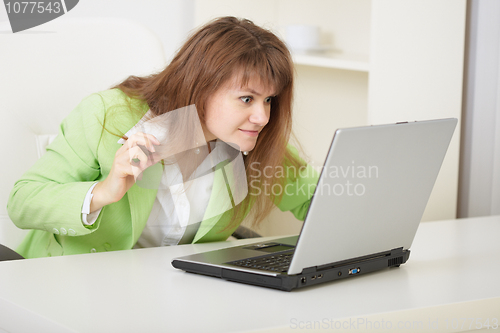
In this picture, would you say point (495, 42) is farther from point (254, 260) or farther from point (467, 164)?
point (254, 260)

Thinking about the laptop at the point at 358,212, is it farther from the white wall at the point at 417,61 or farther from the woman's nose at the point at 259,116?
the white wall at the point at 417,61

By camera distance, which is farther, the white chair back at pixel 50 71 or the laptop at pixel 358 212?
the white chair back at pixel 50 71

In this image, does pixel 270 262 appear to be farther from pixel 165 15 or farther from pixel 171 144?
pixel 165 15

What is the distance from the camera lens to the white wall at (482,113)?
1.69 metres

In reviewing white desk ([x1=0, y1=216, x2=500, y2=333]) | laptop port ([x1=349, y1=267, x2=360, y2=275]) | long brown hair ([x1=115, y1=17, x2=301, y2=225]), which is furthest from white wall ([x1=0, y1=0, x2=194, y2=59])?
laptop port ([x1=349, y1=267, x2=360, y2=275])

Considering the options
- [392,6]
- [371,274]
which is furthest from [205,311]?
[392,6]

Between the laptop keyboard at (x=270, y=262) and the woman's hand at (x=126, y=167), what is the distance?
0.28 metres

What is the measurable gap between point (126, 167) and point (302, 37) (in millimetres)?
1196

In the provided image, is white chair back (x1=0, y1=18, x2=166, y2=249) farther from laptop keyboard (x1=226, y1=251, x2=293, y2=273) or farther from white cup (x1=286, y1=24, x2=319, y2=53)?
laptop keyboard (x1=226, y1=251, x2=293, y2=273)

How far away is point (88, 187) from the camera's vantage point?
3.27 ft

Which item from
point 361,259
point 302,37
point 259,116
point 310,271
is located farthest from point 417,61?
point 310,271

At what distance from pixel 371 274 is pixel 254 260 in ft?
0.60

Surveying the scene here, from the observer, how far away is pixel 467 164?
180cm

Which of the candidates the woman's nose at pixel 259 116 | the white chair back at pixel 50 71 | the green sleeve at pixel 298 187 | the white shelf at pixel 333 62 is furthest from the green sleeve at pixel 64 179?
the white shelf at pixel 333 62
